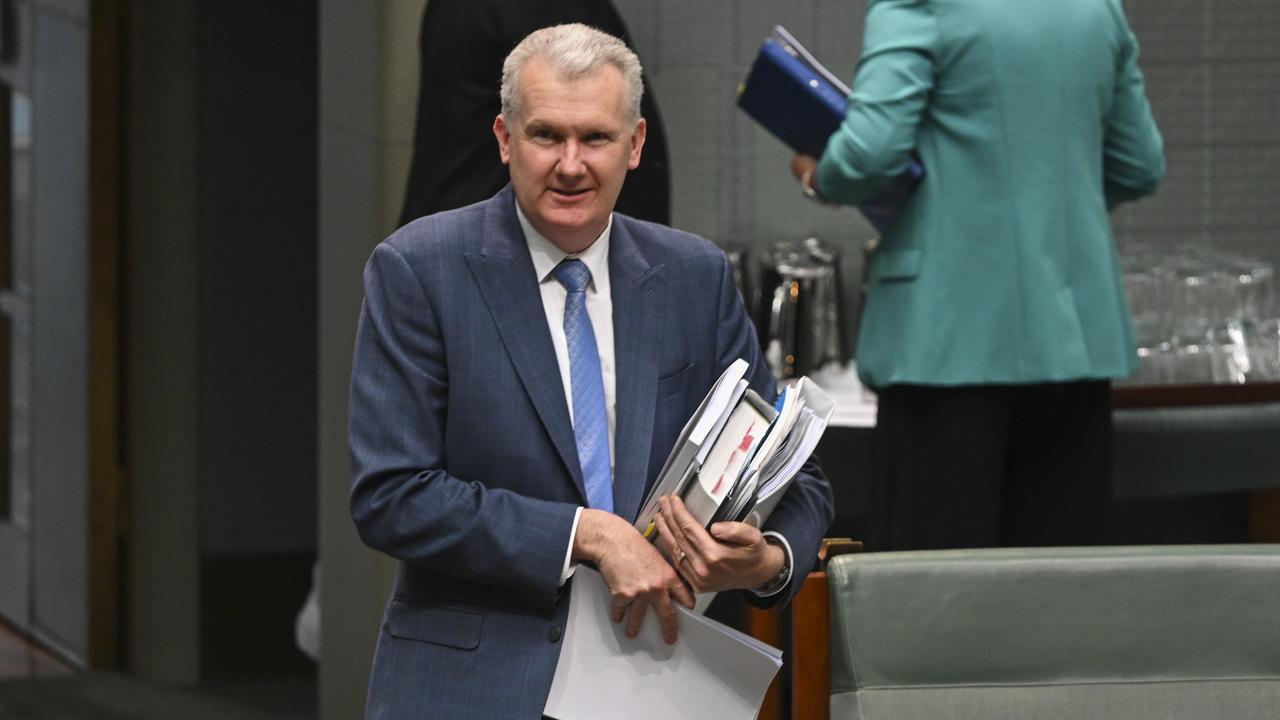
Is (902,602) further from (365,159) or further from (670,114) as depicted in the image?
(670,114)

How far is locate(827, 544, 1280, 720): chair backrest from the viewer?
1985mm

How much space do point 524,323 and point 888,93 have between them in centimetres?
133

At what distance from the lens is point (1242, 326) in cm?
407

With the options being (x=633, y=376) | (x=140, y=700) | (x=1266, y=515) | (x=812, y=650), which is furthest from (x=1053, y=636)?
(x=140, y=700)

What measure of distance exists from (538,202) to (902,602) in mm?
575

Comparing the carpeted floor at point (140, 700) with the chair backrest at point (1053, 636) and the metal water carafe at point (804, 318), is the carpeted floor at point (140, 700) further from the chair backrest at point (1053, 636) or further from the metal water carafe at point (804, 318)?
the chair backrest at point (1053, 636)

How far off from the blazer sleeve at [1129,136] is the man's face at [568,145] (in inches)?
62.6

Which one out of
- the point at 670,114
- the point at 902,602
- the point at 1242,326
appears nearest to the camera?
the point at 902,602

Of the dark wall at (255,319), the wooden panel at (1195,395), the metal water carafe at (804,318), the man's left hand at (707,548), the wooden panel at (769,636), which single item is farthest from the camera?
the dark wall at (255,319)

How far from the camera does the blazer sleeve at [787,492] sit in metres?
1.93

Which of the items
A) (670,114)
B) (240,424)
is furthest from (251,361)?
(670,114)

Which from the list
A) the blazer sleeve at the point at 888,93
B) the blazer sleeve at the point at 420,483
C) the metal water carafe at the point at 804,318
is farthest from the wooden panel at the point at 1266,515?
the blazer sleeve at the point at 420,483

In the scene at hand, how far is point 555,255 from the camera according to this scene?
195 cm

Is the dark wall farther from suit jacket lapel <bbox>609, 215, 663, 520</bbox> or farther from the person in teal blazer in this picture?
suit jacket lapel <bbox>609, 215, 663, 520</bbox>
